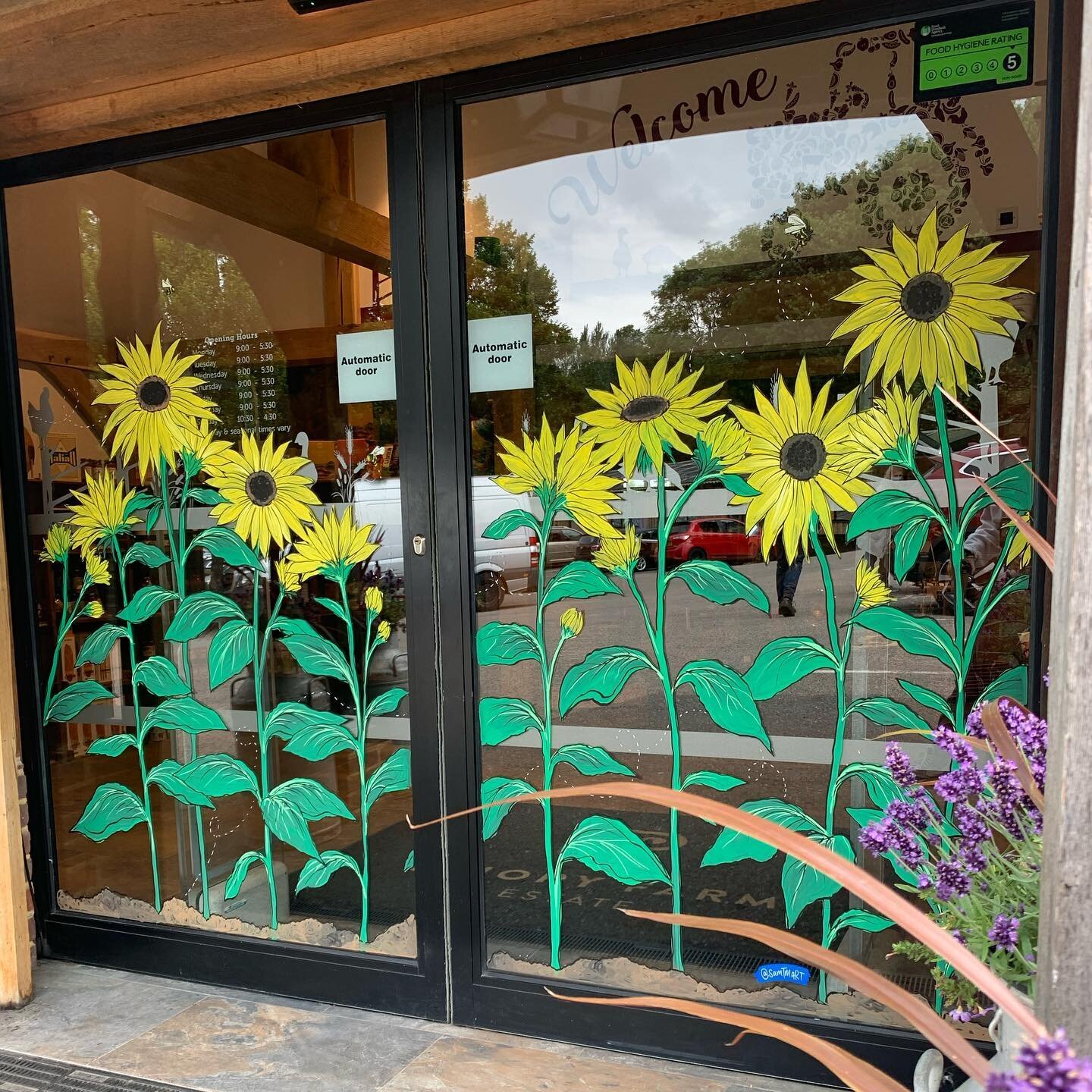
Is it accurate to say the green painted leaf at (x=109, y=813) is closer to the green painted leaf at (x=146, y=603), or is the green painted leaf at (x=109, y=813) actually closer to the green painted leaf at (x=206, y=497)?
the green painted leaf at (x=146, y=603)

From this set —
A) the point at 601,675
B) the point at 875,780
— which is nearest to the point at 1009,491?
the point at 875,780

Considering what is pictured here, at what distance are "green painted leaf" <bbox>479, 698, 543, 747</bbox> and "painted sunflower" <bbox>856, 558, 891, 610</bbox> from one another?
905 mm

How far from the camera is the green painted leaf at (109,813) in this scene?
3.21 m

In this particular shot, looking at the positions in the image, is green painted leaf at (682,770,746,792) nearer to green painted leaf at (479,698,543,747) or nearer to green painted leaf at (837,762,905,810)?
green painted leaf at (837,762,905,810)

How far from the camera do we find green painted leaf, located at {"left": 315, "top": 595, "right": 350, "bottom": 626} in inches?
113

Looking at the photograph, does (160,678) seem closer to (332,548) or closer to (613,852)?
(332,548)

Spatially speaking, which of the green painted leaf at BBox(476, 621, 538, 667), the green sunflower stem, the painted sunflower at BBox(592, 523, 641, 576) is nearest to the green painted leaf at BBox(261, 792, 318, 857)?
the green painted leaf at BBox(476, 621, 538, 667)

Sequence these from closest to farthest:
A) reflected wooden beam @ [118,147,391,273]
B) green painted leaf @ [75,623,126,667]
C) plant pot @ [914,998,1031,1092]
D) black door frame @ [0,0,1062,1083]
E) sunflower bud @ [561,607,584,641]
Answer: plant pot @ [914,998,1031,1092] → black door frame @ [0,0,1062,1083] → sunflower bud @ [561,607,584,641] → reflected wooden beam @ [118,147,391,273] → green painted leaf @ [75,623,126,667]

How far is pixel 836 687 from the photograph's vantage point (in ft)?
7.88

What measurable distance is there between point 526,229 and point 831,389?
3.00 feet

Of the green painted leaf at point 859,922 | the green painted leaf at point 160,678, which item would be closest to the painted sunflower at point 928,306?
the green painted leaf at point 859,922

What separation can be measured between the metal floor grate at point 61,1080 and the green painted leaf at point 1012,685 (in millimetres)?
2198

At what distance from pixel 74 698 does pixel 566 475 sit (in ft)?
6.10

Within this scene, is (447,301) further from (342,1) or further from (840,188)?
(840,188)
